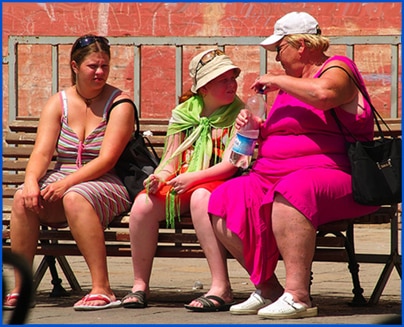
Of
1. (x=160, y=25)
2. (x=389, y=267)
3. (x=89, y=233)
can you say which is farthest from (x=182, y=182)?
(x=160, y=25)

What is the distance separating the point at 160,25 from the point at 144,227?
712 cm

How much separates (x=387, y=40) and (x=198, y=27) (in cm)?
511

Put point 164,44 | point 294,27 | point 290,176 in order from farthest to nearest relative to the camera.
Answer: point 164,44 < point 294,27 < point 290,176

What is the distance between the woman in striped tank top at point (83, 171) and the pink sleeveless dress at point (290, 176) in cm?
65

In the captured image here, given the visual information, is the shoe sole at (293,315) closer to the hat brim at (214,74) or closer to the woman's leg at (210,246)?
the woman's leg at (210,246)

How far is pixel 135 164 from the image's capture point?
20.6 ft

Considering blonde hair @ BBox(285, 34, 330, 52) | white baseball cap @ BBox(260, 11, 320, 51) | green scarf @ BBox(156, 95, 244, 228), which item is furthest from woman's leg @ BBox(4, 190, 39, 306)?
blonde hair @ BBox(285, 34, 330, 52)

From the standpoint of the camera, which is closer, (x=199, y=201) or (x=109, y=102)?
(x=199, y=201)

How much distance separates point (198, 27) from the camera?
1268 cm

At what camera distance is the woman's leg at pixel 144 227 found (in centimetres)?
588

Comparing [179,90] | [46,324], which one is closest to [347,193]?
[46,324]

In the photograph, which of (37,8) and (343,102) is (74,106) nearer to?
(343,102)

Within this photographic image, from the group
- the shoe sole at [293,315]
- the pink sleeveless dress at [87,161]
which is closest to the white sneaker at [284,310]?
the shoe sole at [293,315]

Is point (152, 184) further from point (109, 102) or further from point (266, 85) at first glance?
point (266, 85)
